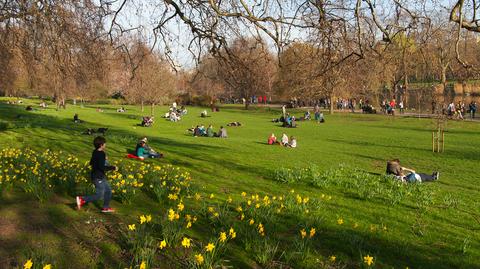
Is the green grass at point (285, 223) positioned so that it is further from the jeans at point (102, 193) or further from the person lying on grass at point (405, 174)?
the person lying on grass at point (405, 174)

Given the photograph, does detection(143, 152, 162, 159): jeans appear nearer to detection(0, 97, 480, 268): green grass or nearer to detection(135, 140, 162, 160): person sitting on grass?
detection(135, 140, 162, 160): person sitting on grass

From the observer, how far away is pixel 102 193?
680 cm

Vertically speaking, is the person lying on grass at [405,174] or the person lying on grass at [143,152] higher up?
the person lying on grass at [143,152]

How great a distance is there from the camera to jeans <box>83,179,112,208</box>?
22.0ft

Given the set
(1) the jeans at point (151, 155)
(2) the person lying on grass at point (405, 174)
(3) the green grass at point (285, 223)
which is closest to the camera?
(3) the green grass at point (285, 223)

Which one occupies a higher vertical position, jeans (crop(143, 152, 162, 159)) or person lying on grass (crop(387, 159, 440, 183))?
jeans (crop(143, 152, 162, 159))

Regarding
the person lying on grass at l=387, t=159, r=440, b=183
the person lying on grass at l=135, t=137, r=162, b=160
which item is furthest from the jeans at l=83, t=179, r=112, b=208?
the person lying on grass at l=387, t=159, r=440, b=183

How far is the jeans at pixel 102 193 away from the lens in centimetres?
671

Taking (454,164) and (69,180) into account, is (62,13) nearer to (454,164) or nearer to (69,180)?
(69,180)

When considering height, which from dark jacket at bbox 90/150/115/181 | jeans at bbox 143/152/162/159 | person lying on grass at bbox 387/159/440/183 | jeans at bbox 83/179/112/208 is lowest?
person lying on grass at bbox 387/159/440/183

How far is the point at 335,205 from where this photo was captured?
8.32 m

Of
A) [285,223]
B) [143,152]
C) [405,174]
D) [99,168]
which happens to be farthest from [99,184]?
[405,174]

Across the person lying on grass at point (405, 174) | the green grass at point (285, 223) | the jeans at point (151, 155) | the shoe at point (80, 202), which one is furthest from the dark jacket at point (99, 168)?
the person lying on grass at point (405, 174)

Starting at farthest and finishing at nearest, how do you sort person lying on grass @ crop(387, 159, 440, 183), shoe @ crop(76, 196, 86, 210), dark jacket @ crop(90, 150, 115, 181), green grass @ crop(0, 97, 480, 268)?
person lying on grass @ crop(387, 159, 440, 183)
dark jacket @ crop(90, 150, 115, 181)
shoe @ crop(76, 196, 86, 210)
green grass @ crop(0, 97, 480, 268)
